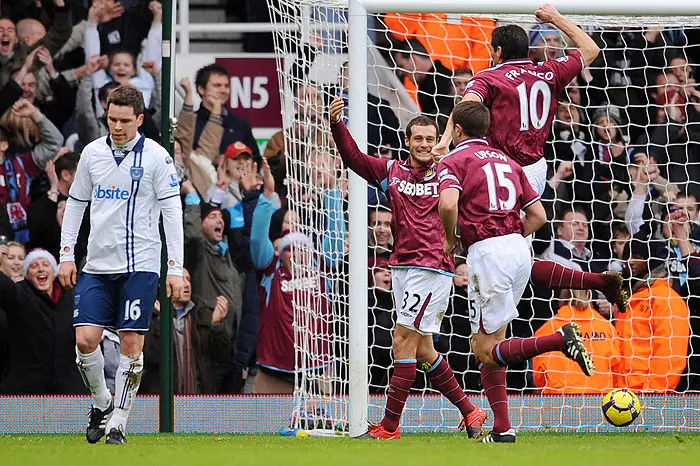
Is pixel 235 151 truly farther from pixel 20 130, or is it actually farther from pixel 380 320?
pixel 380 320

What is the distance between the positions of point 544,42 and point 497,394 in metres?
4.59

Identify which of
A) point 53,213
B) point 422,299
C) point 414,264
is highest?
point 53,213

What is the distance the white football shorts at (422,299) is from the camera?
7902 mm

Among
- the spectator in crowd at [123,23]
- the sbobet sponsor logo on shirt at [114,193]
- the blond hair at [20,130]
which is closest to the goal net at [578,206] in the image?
the spectator in crowd at [123,23]

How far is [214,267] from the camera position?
1070 cm

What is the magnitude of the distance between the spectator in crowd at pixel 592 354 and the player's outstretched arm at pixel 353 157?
8.66 ft

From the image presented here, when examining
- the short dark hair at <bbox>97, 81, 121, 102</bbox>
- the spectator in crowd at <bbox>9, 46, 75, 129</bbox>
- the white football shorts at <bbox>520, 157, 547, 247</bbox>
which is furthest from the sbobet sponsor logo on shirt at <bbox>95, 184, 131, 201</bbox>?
the spectator in crowd at <bbox>9, 46, 75, 129</bbox>

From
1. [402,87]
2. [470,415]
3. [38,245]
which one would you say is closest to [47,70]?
[38,245]

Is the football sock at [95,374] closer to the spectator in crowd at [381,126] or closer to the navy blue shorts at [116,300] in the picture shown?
the navy blue shorts at [116,300]

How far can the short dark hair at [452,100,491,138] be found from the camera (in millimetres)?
7172

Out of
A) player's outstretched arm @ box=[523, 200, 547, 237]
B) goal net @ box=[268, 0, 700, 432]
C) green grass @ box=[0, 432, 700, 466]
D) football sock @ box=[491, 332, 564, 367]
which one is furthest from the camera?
goal net @ box=[268, 0, 700, 432]

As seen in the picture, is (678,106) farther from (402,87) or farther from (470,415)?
(470,415)

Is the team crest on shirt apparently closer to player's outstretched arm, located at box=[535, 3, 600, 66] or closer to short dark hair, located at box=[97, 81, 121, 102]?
player's outstretched arm, located at box=[535, 3, 600, 66]

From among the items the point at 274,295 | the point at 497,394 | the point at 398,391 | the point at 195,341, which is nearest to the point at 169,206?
the point at 398,391
